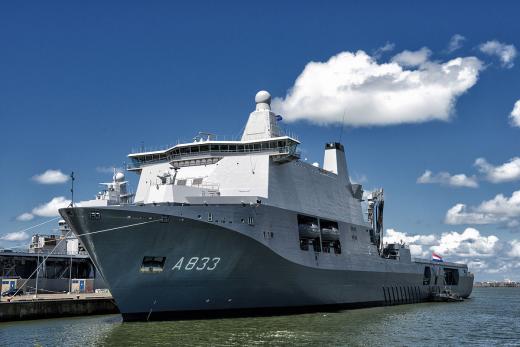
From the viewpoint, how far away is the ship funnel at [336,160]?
38938 mm

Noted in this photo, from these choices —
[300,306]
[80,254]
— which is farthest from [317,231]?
[80,254]

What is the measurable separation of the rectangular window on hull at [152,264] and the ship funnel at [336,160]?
17.0 metres

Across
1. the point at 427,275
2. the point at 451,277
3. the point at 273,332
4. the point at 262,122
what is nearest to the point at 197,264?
the point at 273,332

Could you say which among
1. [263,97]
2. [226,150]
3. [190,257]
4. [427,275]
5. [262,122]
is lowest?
[427,275]

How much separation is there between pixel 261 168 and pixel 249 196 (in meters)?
2.91

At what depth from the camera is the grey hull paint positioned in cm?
2456

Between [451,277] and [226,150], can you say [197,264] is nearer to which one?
[226,150]

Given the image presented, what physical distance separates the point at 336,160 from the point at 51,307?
20375mm

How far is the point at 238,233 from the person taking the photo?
85.3 feet

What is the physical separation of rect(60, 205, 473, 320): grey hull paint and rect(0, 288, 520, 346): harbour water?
3.26 feet

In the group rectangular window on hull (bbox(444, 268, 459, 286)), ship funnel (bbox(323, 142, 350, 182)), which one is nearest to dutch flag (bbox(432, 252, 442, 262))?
rectangular window on hull (bbox(444, 268, 459, 286))

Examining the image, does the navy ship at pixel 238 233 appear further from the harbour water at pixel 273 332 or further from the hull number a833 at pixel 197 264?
the harbour water at pixel 273 332

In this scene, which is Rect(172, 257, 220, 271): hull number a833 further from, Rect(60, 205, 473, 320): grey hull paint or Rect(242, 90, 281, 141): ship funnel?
Rect(242, 90, 281, 141): ship funnel

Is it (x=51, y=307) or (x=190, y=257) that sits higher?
(x=190, y=257)
